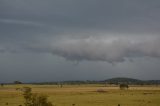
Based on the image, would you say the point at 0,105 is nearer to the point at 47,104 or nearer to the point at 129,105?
the point at 129,105

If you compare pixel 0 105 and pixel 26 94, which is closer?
pixel 26 94

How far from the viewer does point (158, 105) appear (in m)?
75.1

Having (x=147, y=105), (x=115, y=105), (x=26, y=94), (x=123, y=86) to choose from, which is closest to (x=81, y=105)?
(x=115, y=105)

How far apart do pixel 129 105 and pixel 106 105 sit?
5.33m

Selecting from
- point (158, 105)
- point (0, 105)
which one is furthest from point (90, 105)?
point (0, 105)

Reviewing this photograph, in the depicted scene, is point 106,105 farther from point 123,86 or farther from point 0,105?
point 123,86

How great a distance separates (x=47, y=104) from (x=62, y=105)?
38761mm

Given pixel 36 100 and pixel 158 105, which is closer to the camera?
pixel 36 100

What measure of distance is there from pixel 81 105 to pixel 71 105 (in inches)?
88.9

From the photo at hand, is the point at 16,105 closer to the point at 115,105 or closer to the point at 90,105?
the point at 90,105

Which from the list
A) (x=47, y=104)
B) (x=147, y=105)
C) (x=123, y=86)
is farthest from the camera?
(x=123, y=86)

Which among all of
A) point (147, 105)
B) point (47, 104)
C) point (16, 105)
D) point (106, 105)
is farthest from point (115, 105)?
point (47, 104)

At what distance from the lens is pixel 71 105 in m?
76.1

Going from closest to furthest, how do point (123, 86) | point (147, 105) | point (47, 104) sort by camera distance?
point (47, 104), point (147, 105), point (123, 86)
